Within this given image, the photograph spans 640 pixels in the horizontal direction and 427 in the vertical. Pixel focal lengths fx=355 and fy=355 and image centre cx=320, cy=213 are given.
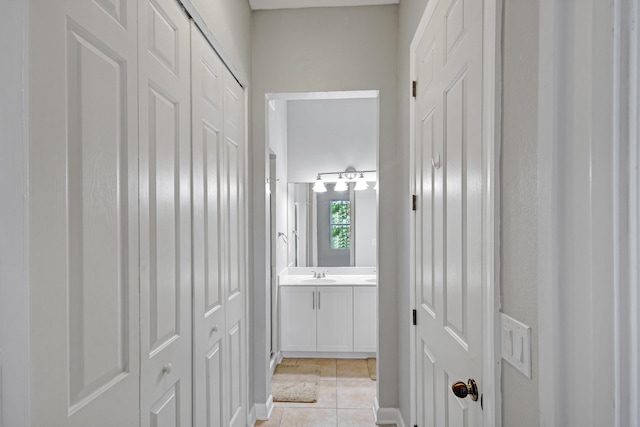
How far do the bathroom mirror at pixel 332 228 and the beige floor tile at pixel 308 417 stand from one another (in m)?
1.58

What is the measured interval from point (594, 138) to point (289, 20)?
2.32 meters

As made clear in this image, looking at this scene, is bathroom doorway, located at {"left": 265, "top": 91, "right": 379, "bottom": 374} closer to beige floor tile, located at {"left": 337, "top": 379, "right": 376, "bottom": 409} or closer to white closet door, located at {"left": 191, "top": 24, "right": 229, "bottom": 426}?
beige floor tile, located at {"left": 337, "top": 379, "right": 376, "bottom": 409}

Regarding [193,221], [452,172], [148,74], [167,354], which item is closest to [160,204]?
[193,221]

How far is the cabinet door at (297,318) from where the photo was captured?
3475 millimetres

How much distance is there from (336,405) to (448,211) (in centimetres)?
204

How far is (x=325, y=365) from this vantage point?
133 inches

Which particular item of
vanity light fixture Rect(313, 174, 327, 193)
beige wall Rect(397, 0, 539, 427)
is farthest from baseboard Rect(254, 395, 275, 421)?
vanity light fixture Rect(313, 174, 327, 193)

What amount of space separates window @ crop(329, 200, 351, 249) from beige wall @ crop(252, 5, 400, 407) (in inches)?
59.0

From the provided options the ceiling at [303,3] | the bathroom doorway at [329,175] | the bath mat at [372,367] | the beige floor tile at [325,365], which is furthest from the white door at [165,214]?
the bathroom doorway at [329,175]

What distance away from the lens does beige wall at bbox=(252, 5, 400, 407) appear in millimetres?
2379

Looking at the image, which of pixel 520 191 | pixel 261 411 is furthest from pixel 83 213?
pixel 261 411

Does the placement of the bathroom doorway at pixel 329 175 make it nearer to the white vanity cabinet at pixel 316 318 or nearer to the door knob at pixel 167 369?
the white vanity cabinet at pixel 316 318

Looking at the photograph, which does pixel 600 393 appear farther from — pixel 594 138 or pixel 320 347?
pixel 320 347

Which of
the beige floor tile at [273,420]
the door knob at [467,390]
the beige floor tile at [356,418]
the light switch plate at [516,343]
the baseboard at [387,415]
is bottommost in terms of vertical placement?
the beige floor tile at [356,418]
